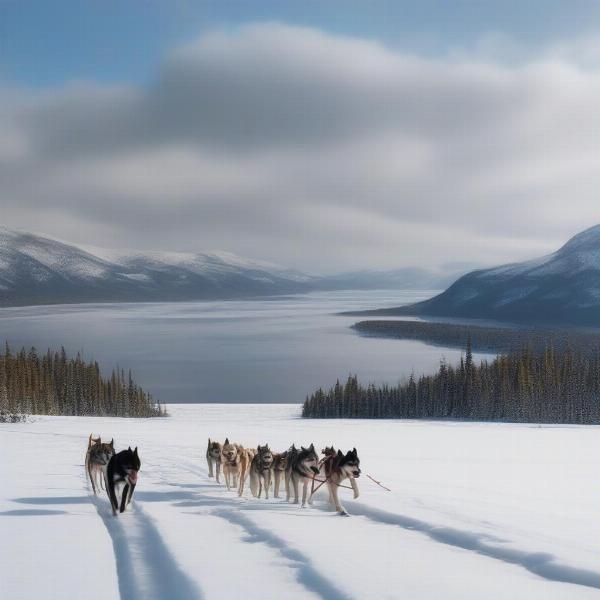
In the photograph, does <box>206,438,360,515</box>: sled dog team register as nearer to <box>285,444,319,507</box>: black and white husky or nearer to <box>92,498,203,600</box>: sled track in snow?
<box>285,444,319,507</box>: black and white husky

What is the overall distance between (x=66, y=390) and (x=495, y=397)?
6229 centimetres

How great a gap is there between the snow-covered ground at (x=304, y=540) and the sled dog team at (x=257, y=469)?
30 centimetres

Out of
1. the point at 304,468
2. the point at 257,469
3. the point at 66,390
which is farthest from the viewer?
the point at 66,390

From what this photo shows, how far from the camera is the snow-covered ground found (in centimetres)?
584

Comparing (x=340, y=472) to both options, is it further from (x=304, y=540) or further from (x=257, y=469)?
(x=304, y=540)

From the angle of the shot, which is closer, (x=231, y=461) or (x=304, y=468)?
(x=304, y=468)

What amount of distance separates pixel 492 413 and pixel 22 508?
8315cm

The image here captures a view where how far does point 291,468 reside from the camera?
10883 mm

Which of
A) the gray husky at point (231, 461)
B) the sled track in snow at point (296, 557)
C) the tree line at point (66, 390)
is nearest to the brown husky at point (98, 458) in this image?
the gray husky at point (231, 461)

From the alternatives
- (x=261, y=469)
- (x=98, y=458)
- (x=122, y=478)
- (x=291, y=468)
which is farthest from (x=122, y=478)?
(x=291, y=468)

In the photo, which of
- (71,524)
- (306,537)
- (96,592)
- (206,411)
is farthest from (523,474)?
(206,411)

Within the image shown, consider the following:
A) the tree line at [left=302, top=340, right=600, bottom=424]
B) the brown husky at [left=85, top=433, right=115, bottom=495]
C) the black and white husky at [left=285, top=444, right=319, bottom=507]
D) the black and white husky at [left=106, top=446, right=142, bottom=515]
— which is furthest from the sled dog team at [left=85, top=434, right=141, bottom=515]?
the tree line at [left=302, top=340, right=600, bottom=424]

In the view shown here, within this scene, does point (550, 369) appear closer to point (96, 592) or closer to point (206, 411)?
point (206, 411)

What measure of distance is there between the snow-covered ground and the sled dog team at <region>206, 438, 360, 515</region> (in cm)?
34
